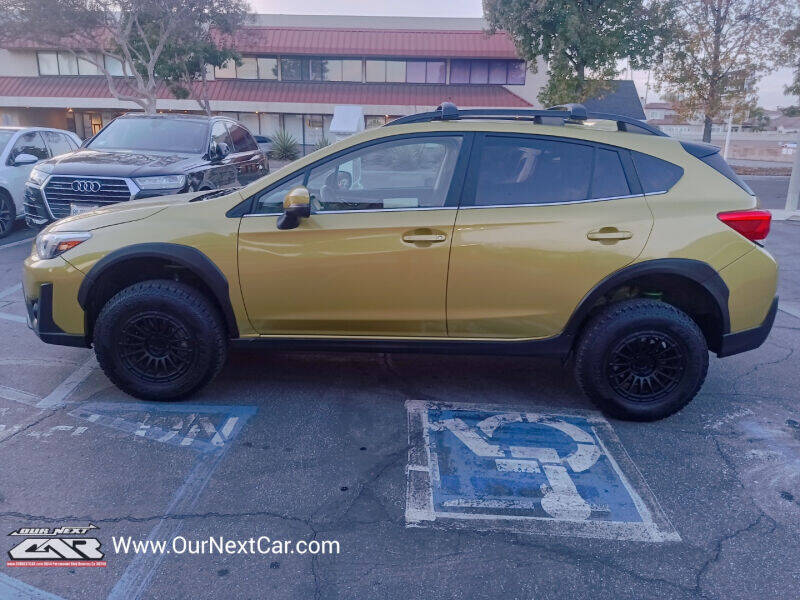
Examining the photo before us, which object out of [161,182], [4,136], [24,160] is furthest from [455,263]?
[4,136]

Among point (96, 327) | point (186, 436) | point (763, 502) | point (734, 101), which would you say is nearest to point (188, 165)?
point (96, 327)

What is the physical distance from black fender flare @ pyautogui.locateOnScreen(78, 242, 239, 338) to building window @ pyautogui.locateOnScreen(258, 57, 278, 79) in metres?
36.4

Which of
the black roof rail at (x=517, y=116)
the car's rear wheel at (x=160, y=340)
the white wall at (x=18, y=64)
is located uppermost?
the white wall at (x=18, y=64)

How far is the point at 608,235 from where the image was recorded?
12.4 ft

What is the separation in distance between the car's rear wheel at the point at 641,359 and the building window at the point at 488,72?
114 feet

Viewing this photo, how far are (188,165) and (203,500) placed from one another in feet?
17.9

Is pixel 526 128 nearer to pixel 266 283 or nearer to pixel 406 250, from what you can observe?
pixel 406 250

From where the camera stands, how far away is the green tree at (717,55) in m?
24.3

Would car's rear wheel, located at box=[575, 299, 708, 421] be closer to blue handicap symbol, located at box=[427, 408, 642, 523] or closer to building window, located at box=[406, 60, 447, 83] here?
blue handicap symbol, located at box=[427, 408, 642, 523]

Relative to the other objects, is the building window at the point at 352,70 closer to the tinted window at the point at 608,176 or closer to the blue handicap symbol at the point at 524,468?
the tinted window at the point at 608,176

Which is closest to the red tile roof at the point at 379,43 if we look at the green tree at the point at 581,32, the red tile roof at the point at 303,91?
the red tile roof at the point at 303,91

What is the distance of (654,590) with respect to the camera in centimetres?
257

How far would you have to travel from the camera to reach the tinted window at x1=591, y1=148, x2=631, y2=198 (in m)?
3.91

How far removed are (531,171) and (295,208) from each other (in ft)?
4.81
